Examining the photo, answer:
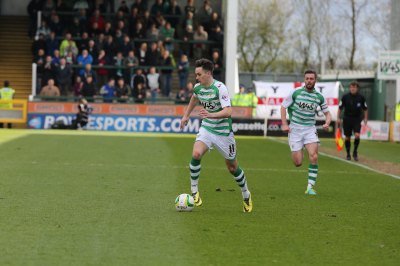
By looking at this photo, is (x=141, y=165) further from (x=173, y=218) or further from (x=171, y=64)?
(x=171, y=64)

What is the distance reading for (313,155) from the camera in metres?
15.1

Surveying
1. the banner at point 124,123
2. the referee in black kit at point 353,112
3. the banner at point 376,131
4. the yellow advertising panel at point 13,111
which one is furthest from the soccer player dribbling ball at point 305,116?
the yellow advertising panel at point 13,111

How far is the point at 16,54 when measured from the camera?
148ft

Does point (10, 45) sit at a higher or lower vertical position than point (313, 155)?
higher

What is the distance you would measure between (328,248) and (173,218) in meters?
2.44

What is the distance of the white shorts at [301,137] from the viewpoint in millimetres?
15297

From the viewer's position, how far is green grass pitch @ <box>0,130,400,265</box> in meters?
8.42

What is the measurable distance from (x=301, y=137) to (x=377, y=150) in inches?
552

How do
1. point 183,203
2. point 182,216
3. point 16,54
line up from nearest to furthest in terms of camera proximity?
point 182,216, point 183,203, point 16,54

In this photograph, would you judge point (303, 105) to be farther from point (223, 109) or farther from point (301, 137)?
point (223, 109)

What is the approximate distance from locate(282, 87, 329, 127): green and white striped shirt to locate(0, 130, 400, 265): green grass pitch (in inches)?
46.2

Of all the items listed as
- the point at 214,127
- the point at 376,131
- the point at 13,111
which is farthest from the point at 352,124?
the point at 13,111

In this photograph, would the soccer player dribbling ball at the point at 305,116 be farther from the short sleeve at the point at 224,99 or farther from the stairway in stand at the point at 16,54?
the stairway in stand at the point at 16,54


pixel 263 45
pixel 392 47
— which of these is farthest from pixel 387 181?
pixel 263 45
